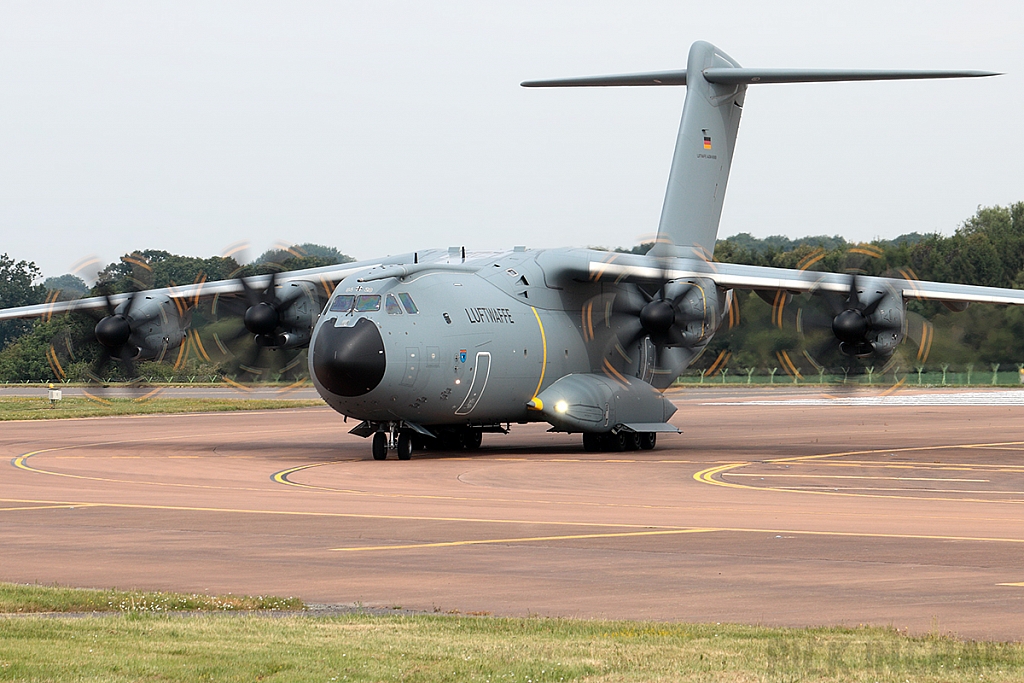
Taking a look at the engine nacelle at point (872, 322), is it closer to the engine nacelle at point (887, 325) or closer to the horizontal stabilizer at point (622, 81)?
the engine nacelle at point (887, 325)

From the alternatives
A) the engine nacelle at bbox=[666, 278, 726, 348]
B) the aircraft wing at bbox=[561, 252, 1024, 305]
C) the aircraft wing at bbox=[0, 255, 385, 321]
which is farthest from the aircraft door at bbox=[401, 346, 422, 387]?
the engine nacelle at bbox=[666, 278, 726, 348]

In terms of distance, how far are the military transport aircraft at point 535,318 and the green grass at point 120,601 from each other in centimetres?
1420

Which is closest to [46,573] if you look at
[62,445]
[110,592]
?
[110,592]

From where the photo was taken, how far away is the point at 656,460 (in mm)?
26609

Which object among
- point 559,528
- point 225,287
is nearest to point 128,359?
point 225,287

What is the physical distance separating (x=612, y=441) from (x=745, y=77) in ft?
32.0

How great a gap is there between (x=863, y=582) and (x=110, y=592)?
603 cm

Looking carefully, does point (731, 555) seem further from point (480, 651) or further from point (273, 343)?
point (273, 343)

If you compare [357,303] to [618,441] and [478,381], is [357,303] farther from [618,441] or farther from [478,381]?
[618,441]

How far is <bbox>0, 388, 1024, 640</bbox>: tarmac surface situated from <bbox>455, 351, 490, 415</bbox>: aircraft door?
115cm

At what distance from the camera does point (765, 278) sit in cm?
2833

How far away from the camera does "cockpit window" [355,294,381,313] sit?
2577 cm

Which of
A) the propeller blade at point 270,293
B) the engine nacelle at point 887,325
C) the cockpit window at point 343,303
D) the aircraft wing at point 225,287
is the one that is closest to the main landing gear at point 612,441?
the engine nacelle at point 887,325

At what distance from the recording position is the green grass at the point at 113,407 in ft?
156
